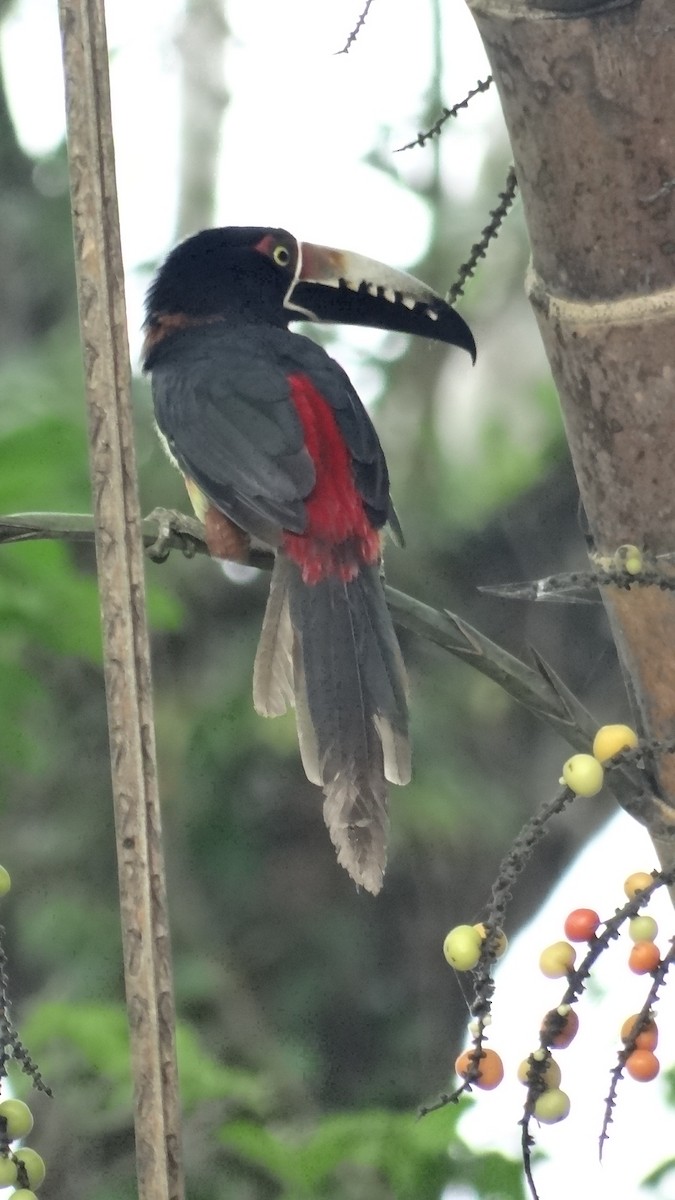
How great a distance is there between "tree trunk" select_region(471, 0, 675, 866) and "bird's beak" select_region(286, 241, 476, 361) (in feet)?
0.86

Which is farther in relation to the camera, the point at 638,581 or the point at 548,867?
the point at 548,867

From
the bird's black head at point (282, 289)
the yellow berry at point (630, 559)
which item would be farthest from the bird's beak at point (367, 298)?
the yellow berry at point (630, 559)

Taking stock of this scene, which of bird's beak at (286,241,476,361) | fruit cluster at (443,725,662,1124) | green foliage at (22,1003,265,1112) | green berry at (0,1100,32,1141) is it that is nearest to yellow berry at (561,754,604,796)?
fruit cluster at (443,725,662,1124)

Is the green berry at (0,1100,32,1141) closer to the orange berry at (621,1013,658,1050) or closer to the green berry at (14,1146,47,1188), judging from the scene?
the green berry at (14,1146,47,1188)

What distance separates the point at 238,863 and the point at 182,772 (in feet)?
0.38

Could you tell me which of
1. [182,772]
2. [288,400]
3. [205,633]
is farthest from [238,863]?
[288,400]

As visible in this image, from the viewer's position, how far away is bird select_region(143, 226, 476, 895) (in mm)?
703

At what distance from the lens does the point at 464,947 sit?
0.49 metres

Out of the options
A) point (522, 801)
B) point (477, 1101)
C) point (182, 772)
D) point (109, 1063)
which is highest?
point (182, 772)

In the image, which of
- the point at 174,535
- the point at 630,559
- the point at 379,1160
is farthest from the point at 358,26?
the point at 379,1160

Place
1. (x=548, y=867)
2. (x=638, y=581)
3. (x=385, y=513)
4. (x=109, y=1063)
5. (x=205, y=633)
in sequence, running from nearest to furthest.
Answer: (x=638, y=581) < (x=385, y=513) < (x=109, y=1063) < (x=548, y=867) < (x=205, y=633)

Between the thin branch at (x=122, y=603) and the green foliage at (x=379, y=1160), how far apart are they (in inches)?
23.4

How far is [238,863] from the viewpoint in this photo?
1.37m

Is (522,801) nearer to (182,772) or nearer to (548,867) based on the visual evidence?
(548,867)
